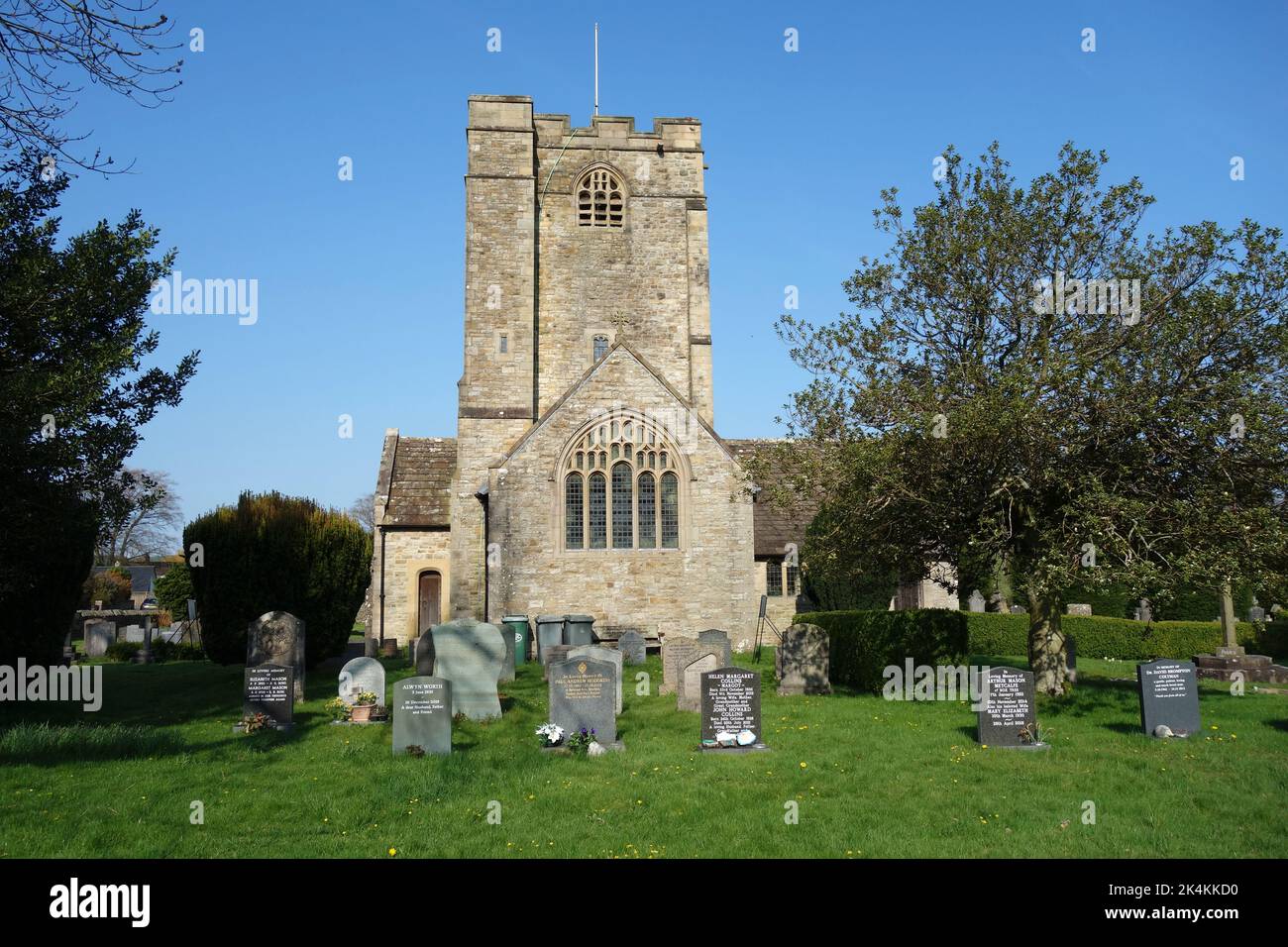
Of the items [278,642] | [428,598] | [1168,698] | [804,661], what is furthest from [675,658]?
[428,598]

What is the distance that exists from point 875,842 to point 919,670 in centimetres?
912

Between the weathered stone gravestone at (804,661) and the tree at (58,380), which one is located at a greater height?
the tree at (58,380)

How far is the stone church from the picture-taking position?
24.3m

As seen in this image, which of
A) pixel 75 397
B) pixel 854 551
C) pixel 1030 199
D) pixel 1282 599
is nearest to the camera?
pixel 75 397

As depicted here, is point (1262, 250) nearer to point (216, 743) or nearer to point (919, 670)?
point (919, 670)

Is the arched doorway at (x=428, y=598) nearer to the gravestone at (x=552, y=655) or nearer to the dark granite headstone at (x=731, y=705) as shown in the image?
the gravestone at (x=552, y=655)

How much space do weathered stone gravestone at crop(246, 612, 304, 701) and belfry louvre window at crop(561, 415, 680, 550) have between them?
30.7ft

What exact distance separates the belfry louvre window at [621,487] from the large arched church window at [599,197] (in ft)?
27.6

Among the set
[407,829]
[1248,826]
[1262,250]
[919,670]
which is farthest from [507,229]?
[1248,826]

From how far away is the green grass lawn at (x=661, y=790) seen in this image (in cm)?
763

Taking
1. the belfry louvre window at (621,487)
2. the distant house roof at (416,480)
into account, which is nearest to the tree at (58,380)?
the belfry louvre window at (621,487)

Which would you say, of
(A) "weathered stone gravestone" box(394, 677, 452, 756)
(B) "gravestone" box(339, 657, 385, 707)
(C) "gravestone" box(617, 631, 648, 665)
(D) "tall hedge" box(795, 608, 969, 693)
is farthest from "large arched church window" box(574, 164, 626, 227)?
(A) "weathered stone gravestone" box(394, 677, 452, 756)

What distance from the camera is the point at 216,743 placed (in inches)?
478

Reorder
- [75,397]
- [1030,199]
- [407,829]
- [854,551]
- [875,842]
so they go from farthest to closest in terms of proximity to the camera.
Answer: [854,551] < [1030,199] < [75,397] < [407,829] < [875,842]
